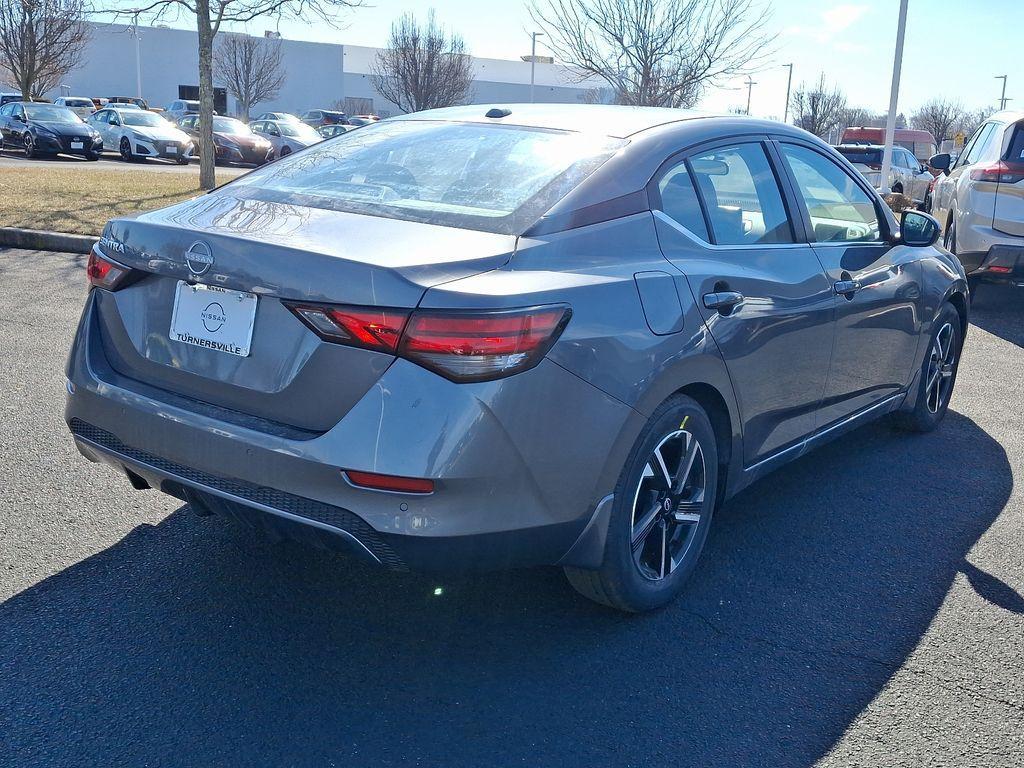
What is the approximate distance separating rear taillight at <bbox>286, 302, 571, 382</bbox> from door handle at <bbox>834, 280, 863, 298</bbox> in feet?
6.24

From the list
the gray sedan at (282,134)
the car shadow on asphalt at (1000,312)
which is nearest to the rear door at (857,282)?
the car shadow on asphalt at (1000,312)

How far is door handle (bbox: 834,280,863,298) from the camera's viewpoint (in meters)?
3.98

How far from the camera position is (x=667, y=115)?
370 cm

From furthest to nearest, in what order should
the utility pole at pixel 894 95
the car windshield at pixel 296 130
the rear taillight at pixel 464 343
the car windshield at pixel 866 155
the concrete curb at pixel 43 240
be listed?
the car windshield at pixel 296 130 < the car windshield at pixel 866 155 < the utility pole at pixel 894 95 < the concrete curb at pixel 43 240 < the rear taillight at pixel 464 343

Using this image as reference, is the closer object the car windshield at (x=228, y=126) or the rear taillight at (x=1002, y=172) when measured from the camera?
the rear taillight at (x=1002, y=172)

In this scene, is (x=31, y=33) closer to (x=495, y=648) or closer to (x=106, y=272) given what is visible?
(x=106, y=272)

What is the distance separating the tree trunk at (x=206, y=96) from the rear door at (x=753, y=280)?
550 inches

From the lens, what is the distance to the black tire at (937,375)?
5.13 meters

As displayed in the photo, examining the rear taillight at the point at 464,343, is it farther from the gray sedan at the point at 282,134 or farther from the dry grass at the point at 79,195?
the gray sedan at the point at 282,134

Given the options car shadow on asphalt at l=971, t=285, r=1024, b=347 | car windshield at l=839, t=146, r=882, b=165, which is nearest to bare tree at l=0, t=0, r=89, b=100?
car windshield at l=839, t=146, r=882, b=165

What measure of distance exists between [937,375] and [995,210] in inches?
167

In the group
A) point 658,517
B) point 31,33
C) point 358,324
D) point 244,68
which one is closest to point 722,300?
point 658,517

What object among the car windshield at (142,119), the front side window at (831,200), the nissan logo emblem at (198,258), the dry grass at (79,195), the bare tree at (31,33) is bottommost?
the dry grass at (79,195)

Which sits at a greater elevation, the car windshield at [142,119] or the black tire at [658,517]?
the car windshield at [142,119]
